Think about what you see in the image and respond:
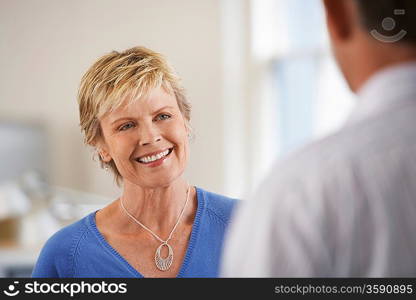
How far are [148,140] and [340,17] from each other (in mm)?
371

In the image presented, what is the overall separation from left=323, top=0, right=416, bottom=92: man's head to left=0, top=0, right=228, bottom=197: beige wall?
0.28 metres

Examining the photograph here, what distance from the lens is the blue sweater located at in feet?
2.66

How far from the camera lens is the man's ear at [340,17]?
495 mm

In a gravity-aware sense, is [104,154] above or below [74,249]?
above

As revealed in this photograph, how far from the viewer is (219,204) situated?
858 mm

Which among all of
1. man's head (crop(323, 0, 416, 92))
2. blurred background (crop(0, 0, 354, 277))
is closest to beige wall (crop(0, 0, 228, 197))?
blurred background (crop(0, 0, 354, 277))

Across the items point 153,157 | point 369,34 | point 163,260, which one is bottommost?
point 163,260

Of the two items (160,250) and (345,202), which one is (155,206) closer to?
(160,250)

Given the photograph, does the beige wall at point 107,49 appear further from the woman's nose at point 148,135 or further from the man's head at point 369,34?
the man's head at point 369,34

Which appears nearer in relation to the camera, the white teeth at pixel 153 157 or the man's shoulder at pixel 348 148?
the man's shoulder at pixel 348 148

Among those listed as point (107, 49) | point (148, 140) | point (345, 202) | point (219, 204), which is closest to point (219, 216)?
point (219, 204)

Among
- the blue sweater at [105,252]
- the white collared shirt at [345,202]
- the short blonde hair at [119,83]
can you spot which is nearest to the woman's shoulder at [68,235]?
the blue sweater at [105,252]

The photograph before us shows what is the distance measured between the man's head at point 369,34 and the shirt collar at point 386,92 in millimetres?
10

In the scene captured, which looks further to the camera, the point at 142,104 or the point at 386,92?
the point at 142,104
